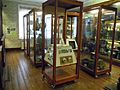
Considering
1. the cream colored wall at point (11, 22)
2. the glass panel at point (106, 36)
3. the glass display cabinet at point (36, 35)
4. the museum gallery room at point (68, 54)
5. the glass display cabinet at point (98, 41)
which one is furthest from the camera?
the cream colored wall at point (11, 22)

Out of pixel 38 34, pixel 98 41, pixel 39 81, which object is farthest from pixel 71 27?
pixel 39 81

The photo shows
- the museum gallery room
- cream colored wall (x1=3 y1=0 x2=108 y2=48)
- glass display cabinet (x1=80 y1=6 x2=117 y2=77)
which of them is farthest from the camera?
cream colored wall (x1=3 y1=0 x2=108 y2=48)

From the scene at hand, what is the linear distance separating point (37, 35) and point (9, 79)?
1.86 meters

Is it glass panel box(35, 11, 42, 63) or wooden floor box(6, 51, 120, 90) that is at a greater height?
glass panel box(35, 11, 42, 63)

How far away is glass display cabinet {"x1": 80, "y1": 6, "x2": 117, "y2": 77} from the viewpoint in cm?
341

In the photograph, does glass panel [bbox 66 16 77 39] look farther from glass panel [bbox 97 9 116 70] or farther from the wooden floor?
the wooden floor

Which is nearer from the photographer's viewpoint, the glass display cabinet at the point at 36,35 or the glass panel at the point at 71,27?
the glass display cabinet at the point at 36,35

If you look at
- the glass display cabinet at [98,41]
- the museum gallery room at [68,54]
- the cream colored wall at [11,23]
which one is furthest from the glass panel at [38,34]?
the cream colored wall at [11,23]

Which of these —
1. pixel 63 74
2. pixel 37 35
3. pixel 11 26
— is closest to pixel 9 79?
pixel 63 74

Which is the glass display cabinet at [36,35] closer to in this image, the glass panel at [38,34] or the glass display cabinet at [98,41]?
the glass panel at [38,34]

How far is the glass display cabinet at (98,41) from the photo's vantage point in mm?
3414

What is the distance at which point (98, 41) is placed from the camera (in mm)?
3363

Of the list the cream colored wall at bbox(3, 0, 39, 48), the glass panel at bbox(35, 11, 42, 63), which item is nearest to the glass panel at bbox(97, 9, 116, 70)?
the glass panel at bbox(35, 11, 42, 63)

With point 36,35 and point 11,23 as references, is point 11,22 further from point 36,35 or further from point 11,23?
point 36,35
